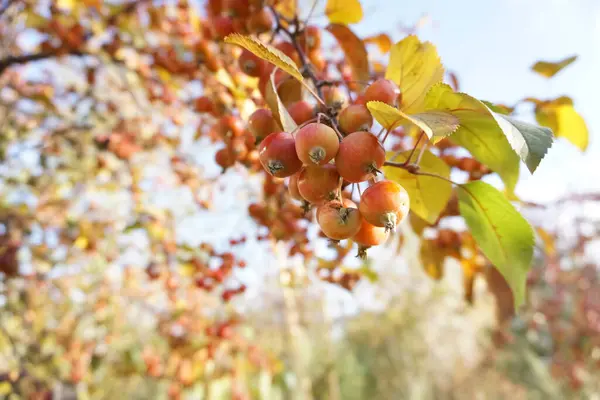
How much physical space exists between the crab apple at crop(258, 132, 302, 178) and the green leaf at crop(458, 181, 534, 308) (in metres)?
0.32

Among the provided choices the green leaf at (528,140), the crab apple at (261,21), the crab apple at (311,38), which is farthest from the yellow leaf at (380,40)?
the green leaf at (528,140)

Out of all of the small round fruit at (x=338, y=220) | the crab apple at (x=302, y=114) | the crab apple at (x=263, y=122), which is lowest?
the small round fruit at (x=338, y=220)

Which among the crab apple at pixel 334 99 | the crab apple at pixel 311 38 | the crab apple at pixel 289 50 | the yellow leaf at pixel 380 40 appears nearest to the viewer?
the crab apple at pixel 334 99

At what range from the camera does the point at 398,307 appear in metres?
7.04

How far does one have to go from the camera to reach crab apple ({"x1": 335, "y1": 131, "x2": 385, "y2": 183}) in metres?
0.46

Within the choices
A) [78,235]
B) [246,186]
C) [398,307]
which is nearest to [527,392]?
[398,307]

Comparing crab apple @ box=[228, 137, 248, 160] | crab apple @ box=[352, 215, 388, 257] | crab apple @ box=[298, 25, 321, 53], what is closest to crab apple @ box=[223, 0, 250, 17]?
crab apple @ box=[298, 25, 321, 53]

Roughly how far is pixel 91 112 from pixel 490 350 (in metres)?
5.80

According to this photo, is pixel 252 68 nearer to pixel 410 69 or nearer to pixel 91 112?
pixel 410 69

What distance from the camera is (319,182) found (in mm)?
490

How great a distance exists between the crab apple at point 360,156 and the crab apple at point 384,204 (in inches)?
0.9

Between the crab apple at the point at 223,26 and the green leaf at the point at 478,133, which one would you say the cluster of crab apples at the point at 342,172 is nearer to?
the green leaf at the point at 478,133

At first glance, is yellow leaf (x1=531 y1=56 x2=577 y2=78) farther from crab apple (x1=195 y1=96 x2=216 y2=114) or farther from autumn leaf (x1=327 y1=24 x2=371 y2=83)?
crab apple (x1=195 y1=96 x2=216 y2=114)

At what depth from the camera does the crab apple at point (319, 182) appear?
490mm
